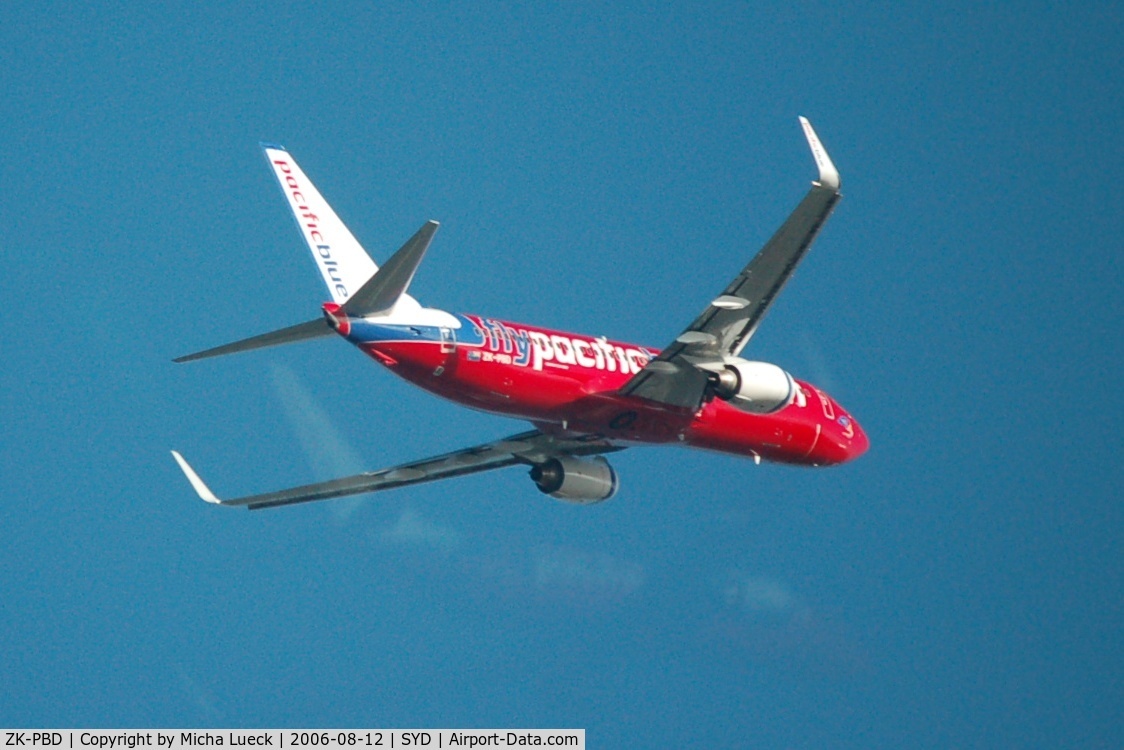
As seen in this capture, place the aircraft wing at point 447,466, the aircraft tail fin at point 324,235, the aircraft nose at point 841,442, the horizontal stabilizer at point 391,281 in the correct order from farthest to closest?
the aircraft nose at point 841,442 → the aircraft wing at point 447,466 → the aircraft tail fin at point 324,235 → the horizontal stabilizer at point 391,281

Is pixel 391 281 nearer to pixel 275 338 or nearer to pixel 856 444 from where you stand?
pixel 275 338

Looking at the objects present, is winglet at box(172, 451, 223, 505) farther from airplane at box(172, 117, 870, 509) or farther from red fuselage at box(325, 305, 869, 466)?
red fuselage at box(325, 305, 869, 466)

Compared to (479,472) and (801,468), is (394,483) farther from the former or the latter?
(801,468)

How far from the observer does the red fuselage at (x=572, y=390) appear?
180ft

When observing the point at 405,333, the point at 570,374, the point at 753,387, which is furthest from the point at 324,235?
the point at 753,387

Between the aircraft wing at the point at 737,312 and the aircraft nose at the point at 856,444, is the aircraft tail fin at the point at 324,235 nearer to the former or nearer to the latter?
the aircraft wing at the point at 737,312

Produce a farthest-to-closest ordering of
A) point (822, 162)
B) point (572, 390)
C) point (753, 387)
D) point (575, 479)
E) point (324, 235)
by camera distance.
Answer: point (575, 479)
point (572, 390)
point (753, 387)
point (324, 235)
point (822, 162)

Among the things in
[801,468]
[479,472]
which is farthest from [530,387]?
[801,468]

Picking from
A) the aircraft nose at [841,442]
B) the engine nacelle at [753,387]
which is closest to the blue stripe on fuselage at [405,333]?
the engine nacelle at [753,387]

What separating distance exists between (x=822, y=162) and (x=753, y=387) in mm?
8182

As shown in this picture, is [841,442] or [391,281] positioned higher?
[841,442]

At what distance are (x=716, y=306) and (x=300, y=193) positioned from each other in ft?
38.2

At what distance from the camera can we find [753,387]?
57438 millimetres

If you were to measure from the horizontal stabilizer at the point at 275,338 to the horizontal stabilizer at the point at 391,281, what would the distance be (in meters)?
0.80
